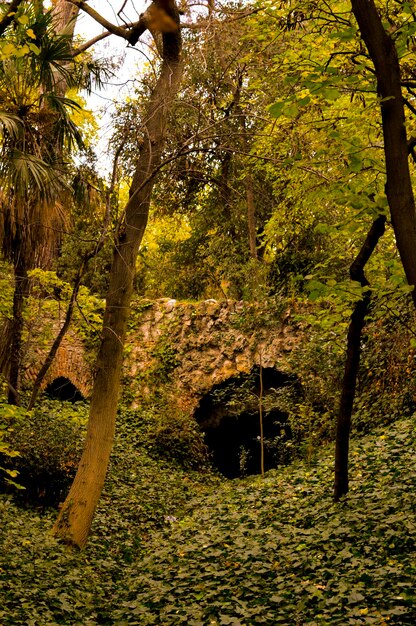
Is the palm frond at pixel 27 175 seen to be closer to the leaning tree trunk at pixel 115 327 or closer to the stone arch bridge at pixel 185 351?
the leaning tree trunk at pixel 115 327

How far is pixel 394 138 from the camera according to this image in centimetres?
390

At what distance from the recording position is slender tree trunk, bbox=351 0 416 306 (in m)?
3.85

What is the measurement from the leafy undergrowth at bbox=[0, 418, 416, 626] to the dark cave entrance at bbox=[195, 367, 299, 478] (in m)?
3.14

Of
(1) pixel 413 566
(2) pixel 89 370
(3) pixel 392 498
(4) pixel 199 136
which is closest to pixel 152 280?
(2) pixel 89 370

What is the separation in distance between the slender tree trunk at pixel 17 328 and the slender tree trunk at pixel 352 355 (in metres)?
5.30

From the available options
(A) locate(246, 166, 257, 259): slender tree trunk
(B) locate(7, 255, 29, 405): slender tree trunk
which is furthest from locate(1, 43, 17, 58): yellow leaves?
(A) locate(246, 166, 257, 259): slender tree trunk

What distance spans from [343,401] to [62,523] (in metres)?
3.67

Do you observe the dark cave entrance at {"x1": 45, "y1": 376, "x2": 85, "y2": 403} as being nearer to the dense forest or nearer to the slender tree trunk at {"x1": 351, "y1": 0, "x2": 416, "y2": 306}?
the dense forest

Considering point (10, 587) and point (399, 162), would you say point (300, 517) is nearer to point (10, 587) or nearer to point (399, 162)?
point (10, 587)

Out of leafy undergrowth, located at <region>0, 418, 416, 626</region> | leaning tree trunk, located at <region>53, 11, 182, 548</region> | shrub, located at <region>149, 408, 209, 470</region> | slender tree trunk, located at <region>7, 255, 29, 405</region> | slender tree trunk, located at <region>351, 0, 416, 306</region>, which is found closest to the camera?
slender tree trunk, located at <region>351, 0, 416, 306</region>

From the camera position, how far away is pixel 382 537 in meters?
6.16

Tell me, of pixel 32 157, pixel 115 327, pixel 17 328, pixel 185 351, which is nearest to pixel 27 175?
pixel 32 157

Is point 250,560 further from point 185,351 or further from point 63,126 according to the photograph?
point 185,351

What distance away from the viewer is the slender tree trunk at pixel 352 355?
251 inches
